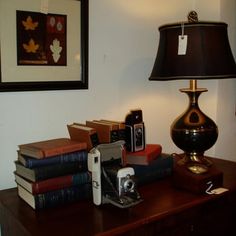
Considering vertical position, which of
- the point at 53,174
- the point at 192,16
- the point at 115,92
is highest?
the point at 192,16

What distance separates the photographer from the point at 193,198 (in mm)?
1067

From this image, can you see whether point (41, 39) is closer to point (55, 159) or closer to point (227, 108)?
point (55, 159)

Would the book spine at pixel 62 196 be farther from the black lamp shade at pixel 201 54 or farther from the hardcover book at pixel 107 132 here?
the black lamp shade at pixel 201 54

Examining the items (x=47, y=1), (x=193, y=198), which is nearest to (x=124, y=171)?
(x=193, y=198)

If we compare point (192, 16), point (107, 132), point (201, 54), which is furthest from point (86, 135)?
point (192, 16)

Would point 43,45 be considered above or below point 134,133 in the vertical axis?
above

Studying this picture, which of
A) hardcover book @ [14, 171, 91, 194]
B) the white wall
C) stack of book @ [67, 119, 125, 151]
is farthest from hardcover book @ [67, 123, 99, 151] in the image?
the white wall

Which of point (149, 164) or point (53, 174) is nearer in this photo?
point (53, 174)

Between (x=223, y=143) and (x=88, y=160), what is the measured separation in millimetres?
1110

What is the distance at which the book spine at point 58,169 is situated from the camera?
38.8 inches

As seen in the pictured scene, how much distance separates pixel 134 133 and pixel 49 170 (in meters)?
0.37

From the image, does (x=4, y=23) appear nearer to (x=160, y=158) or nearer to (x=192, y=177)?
(x=160, y=158)

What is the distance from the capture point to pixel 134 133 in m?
1.21

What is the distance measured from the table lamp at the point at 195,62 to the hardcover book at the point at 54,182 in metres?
0.42
